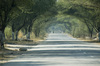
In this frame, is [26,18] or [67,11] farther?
[67,11]

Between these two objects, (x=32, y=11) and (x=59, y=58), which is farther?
(x=32, y=11)

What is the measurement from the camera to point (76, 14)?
256 ft

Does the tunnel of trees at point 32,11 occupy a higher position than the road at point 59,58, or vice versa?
the tunnel of trees at point 32,11

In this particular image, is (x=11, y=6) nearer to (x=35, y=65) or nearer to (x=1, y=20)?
(x=1, y=20)

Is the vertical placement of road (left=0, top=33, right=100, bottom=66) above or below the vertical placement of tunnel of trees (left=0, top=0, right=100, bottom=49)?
below

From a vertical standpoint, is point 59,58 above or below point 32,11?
below

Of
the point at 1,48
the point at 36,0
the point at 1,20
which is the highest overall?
the point at 36,0

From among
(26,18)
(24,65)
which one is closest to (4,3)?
(24,65)

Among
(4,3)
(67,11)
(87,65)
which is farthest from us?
(67,11)

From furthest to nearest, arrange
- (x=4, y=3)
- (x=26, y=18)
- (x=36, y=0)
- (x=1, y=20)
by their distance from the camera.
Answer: (x=26, y=18)
(x=36, y=0)
(x=1, y=20)
(x=4, y=3)

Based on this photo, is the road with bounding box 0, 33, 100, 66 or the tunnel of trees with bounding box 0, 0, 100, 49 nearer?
the road with bounding box 0, 33, 100, 66

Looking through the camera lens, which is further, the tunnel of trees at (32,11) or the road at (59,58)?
the tunnel of trees at (32,11)

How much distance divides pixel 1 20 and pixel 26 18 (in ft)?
84.3

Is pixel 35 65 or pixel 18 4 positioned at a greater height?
pixel 18 4
